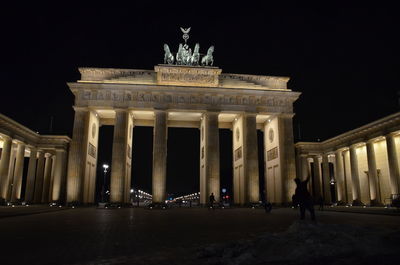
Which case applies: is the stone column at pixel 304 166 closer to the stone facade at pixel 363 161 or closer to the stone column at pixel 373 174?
the stone facade at pixel 363 161

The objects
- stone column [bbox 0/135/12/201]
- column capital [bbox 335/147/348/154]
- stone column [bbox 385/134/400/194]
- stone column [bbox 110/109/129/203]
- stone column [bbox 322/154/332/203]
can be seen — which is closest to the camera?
stone column [bbox 385/134/400/194]

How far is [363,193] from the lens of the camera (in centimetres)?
4834

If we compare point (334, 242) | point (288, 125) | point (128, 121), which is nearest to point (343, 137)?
point (288, 125)

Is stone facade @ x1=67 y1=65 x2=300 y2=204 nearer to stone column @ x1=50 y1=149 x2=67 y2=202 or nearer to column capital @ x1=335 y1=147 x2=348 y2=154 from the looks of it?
stone column @ x1=50 y1=149 x2=67 y2=202

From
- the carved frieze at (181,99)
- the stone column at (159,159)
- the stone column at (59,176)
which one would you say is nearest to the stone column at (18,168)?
the stone column at (59,176)

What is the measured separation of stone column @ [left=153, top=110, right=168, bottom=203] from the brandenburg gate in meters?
0.12

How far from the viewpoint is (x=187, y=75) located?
42.9 meters

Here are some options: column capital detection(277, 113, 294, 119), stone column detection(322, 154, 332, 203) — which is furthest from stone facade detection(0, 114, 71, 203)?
stone column detection(322, 154, 332, 203)

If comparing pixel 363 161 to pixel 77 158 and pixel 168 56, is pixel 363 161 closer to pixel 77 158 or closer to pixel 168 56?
pixel 168 56

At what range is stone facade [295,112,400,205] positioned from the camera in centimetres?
3541

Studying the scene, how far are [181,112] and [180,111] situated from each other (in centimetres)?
85

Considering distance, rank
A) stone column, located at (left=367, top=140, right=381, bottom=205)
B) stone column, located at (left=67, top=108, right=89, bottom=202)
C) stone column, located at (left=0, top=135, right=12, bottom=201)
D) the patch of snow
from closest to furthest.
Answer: the patch of snow < stone column, located at (left=0, top=135, right=12, bottom=201) < stone column, located at (left=67, top=108, right=89, bottom=202) < stone column, located at (left=367, top=140, right=381, bottom=205)

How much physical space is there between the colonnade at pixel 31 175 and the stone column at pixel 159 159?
12.0 m

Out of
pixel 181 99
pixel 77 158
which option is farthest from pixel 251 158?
pixel 77 158
